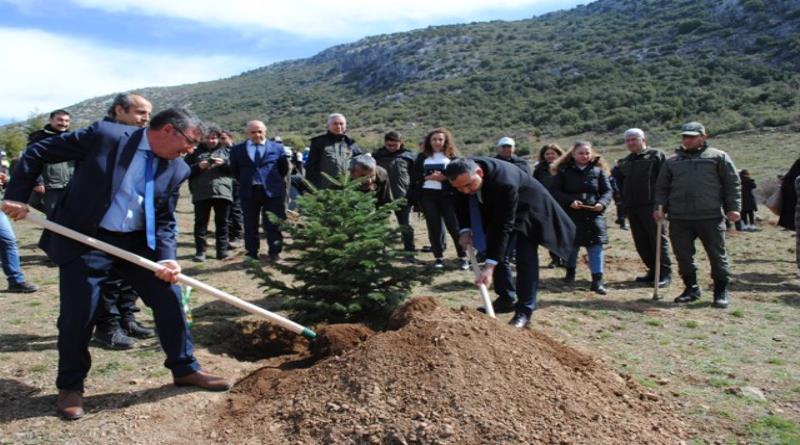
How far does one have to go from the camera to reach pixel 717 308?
6887 millimetres

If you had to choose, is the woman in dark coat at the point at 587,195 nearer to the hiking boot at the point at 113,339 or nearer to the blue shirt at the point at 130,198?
the hiking boot at the point at 113,339

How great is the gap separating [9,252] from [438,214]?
15.3 feet

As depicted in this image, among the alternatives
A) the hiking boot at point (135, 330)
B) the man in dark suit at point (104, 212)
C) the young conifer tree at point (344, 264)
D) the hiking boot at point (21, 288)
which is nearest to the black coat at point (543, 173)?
the young conifer tree at point (344, 264)

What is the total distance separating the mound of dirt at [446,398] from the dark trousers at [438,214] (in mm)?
3721

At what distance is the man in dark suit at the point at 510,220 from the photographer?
17.4 ft

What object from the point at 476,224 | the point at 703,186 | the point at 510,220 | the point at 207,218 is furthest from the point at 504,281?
the point at 207,218

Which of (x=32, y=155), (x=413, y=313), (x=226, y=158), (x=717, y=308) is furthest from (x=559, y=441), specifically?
(x=226, y=158)

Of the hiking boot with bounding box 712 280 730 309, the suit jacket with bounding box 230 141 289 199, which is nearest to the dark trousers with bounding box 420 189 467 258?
the suit jacket with bounding box 230 141 289 199

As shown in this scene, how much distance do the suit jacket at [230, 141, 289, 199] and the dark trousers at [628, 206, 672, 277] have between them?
4.34 m

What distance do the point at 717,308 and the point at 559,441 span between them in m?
4.25

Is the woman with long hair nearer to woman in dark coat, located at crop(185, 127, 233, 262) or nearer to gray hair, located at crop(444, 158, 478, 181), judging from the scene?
woman in dark coat, located at crop(185, 127, 233, 262)

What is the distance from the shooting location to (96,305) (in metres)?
3.93

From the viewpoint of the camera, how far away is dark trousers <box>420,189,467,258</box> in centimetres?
801

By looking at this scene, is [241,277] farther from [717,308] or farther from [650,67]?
[650,67]
